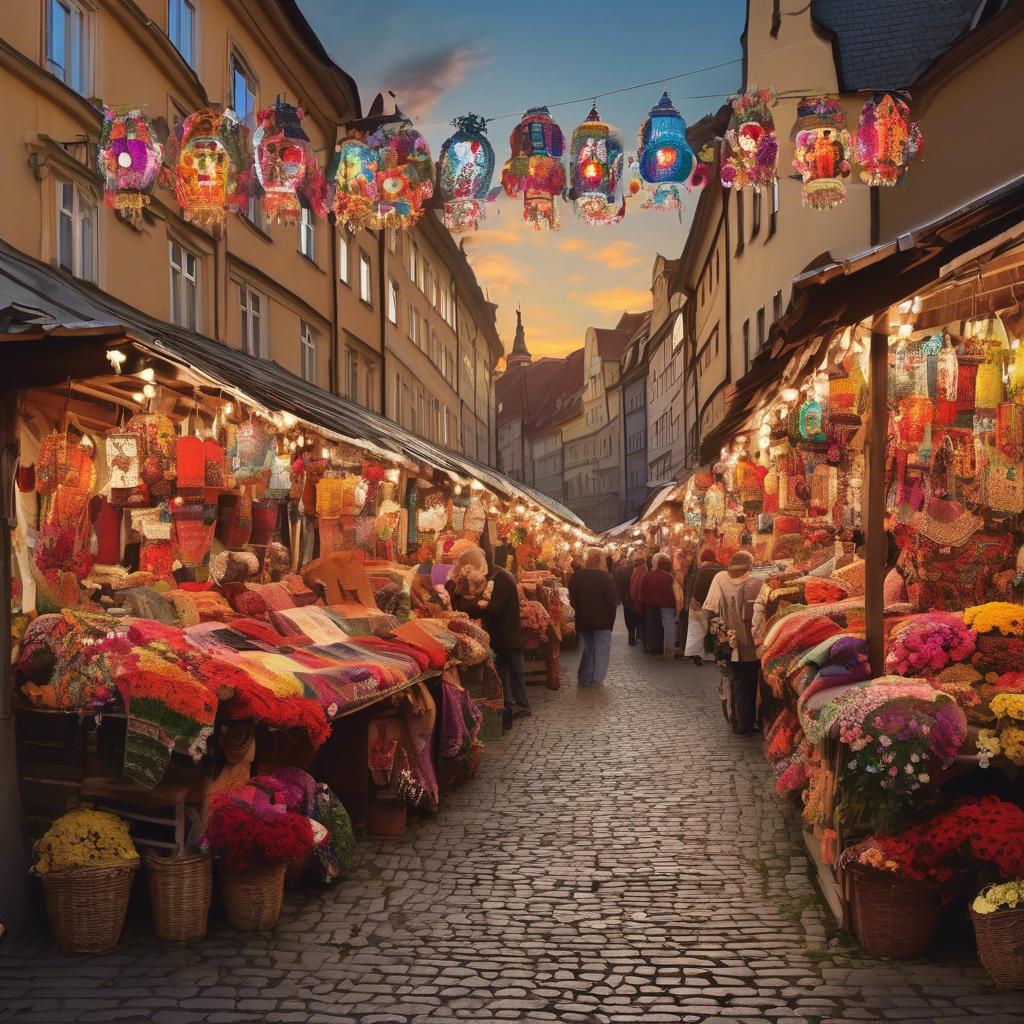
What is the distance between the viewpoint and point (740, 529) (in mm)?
18125

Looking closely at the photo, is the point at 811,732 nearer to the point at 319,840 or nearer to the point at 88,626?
the point at 319,840

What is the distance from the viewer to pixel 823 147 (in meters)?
10.2

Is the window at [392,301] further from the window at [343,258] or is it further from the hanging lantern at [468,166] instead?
the hanging lantern at [468,166]

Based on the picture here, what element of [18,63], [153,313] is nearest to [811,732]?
[18,63]

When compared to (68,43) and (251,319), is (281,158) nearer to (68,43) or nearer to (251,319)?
(68,43)

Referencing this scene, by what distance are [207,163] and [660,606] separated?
13.8m

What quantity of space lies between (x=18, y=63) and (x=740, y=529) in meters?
11.5

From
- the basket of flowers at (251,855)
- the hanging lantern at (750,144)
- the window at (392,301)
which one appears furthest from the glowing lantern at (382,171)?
the window at (392,301)

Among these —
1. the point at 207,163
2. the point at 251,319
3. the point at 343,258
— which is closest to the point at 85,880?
the point at 207,163

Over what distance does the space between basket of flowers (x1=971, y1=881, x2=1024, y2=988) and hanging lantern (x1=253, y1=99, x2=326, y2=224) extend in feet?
25.5

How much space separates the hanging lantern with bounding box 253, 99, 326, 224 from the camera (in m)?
10.3

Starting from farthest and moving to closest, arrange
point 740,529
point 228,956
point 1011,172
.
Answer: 1. point 740,529
2. point 1011,172
3. point 228,956

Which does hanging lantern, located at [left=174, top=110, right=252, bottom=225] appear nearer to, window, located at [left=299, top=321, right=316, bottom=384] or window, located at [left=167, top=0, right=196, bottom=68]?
window, located at [left=167, top=0, right=196, bottom=68]

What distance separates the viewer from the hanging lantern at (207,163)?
1006 centimetres
